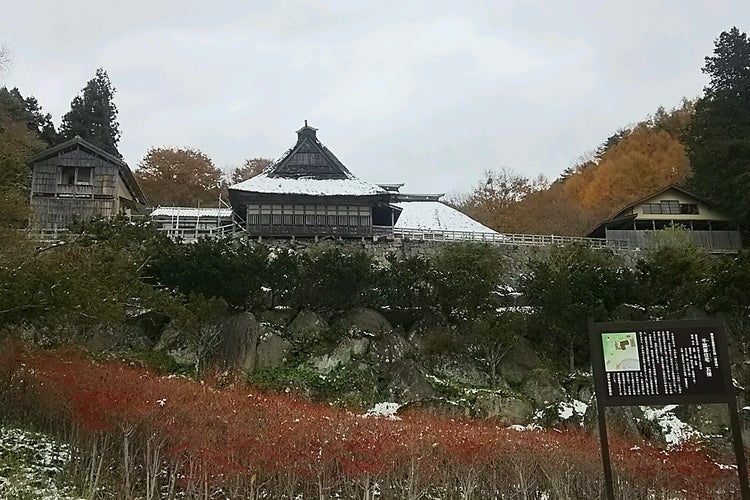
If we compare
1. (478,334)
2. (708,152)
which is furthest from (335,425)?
(708,152)

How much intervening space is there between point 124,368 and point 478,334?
355 inches

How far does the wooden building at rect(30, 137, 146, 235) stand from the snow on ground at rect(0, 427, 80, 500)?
55.8 ft

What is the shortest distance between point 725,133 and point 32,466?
28.0m

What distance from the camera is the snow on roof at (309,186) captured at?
78.5ft

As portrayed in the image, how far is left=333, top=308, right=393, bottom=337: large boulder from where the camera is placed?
16.3 metres

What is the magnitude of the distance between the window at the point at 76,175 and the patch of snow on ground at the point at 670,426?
2345 centimetres

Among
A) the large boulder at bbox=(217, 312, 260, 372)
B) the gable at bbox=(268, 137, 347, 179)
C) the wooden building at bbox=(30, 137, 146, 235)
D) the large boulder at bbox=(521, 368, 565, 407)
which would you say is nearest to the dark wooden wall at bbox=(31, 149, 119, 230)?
the wooden building at bbox=(30, 137, 146, 235)

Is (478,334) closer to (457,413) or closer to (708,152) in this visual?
(457,413)

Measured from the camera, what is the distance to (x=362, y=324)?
1664 centimetres

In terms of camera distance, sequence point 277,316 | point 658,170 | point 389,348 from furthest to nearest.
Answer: point 658,170, point 277,316, point 389,348

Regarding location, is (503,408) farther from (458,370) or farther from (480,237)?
(480,237)

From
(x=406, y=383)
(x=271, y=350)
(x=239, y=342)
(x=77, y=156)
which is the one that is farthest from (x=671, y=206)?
(x=77, y=156)

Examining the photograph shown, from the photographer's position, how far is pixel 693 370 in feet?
21.5

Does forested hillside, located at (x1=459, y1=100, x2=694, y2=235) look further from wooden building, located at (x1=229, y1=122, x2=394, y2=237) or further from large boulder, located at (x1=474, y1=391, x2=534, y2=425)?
large boulder, located at (x1=474, y1=391, x2=534, y2=425)
